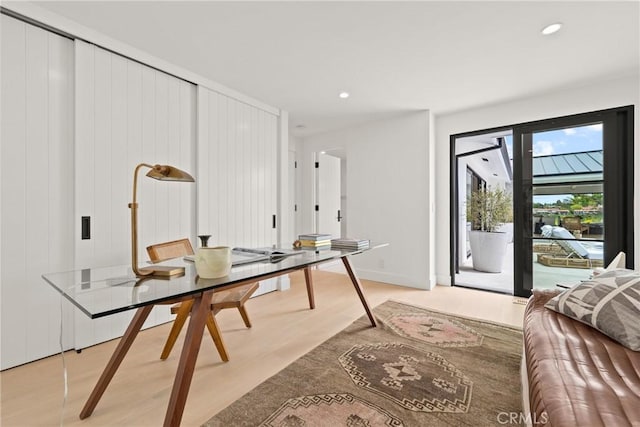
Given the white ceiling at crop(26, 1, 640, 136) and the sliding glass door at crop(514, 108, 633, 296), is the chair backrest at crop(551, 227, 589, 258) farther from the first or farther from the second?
the white ceiling at crop(26, 1, 640, 136)

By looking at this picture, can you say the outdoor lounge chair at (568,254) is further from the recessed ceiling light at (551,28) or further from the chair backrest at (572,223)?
the recessed ceiling light at (551,28)

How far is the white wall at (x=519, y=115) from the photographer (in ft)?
9.07

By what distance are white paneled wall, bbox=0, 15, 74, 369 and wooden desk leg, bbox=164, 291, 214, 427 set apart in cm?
121

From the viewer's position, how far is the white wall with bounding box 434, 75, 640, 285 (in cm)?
276

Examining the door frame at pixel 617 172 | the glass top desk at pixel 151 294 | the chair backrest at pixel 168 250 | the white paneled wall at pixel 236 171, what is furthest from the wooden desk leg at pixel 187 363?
the door frame at pixel 617 172

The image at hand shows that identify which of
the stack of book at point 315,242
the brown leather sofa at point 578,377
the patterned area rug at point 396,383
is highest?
the stack of book at point 315,242

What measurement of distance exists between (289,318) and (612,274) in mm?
2282

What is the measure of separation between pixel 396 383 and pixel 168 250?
6.03 ft

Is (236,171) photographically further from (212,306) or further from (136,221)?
(136,221)

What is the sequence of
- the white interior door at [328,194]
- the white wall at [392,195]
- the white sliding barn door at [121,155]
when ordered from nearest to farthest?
the white sliding barn door at [121,155] < the white wall at [392,195] < the white interior door at [328,194]

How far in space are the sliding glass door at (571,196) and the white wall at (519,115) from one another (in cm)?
8

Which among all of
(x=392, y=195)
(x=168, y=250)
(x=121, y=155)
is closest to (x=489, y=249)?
(x=392, y=195)

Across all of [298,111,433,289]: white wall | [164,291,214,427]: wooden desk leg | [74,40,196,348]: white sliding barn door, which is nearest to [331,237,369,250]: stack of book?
[164,291,214,427]: wooden desk leg

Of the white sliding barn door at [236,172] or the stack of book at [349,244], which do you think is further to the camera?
the white sliding barn door at [236,172]
